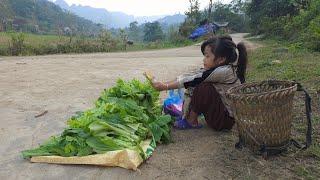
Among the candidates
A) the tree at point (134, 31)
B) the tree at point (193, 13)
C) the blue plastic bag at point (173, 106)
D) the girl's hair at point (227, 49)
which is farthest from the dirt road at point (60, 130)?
the tree at point (134, 31)

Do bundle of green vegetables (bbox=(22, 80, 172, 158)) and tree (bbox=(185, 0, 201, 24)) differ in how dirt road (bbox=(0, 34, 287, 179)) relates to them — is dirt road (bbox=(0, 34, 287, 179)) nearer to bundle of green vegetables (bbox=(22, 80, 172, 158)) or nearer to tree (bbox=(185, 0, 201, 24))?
bundle of green vegetables (bbox=(22, 80, 172, 158))

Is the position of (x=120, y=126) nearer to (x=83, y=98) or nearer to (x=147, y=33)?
(x=83, y=98)

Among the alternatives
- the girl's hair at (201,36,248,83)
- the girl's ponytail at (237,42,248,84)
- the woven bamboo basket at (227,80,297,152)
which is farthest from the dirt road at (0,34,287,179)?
the girl's hair at (201,36,248,83)

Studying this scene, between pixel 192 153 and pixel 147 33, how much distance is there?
3615 cm

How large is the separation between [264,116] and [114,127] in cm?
136

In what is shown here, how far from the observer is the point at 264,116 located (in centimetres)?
323

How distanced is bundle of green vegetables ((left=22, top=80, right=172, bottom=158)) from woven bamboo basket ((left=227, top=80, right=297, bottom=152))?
2.93 feet

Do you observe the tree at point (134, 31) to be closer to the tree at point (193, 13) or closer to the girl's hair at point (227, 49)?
the tree at point (193, 13)

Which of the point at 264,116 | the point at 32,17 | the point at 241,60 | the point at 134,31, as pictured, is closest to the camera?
the point at 264,116

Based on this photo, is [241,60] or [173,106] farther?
[173,106]

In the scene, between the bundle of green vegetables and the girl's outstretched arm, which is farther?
the girl's outstretched arm

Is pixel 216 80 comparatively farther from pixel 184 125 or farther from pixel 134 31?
pixel 134 31

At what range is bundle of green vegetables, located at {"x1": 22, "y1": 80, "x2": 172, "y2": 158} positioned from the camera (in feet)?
11.5

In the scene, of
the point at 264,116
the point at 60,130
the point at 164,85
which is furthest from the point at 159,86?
the point at 264,116
